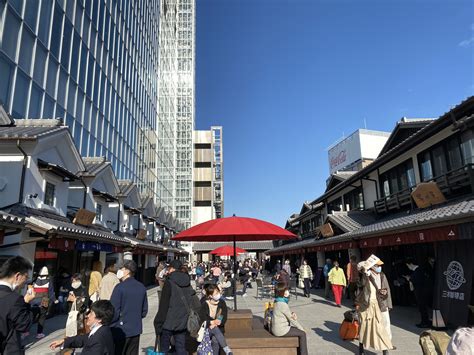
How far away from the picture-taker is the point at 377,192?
55.9 ft

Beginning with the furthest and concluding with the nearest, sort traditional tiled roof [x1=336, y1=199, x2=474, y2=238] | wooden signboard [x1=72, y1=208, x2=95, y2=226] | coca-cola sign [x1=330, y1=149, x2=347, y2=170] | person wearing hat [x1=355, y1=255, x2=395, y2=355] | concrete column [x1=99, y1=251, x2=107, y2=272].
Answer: coca-cola sign [x1=330, y1=149, x2=347, y2=170] < concrete column [x1=99, y1=251, x2=107, y2=272] < wooden signboard [x1=72, y1=208, x2=95, y2=226] < traditional tiled roof [x1=336, y1=199, x2=474, y2=238] < person wearing hat [x1=355, y1=255, x2=395, y2=355]

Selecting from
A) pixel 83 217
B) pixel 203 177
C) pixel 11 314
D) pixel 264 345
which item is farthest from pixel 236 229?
pixel 203 177

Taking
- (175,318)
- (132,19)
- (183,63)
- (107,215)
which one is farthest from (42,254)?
(183,63)

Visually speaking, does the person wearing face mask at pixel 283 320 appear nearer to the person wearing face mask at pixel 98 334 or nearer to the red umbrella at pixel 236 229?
the red umbrella at pixel 236 229

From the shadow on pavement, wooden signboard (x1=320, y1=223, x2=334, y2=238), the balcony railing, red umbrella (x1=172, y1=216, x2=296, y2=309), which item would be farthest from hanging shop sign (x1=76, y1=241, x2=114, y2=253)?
the balcony railing

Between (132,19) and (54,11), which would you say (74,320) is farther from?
(132,19)

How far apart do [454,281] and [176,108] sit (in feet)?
178

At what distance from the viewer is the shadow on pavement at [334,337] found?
23.1ft

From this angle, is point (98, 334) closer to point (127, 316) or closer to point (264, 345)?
point (127, 316)

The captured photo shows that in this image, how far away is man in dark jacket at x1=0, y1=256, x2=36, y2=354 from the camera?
9.89 feet

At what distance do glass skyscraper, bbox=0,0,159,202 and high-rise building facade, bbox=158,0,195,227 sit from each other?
5.78 m

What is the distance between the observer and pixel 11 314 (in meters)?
3.04

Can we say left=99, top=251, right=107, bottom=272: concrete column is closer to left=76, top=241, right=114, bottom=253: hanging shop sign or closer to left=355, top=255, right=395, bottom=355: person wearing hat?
left=76, top=241, right=114, bottom=253: hanging shop sign

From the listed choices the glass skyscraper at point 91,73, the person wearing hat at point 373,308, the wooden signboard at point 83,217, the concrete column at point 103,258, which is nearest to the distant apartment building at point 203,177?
the glass skyscraper at point 91,73
